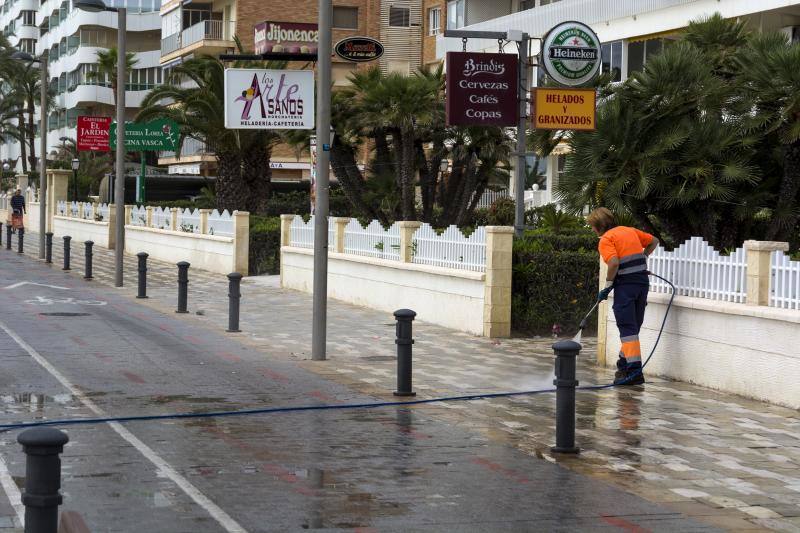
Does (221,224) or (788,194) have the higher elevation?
(788,194)

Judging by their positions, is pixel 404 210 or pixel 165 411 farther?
pixel 404 210

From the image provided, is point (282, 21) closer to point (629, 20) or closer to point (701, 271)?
point (629, 20)

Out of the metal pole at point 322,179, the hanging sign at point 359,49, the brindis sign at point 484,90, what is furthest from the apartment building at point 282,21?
the metal pole at point 322,179

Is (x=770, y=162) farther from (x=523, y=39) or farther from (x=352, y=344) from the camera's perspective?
(x=352, y=344)

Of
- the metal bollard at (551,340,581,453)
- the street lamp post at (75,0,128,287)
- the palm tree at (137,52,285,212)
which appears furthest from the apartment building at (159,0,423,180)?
the metal bollard at (551,340,581,453)

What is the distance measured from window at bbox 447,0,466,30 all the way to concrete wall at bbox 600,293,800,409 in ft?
112

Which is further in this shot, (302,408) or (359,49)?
(359,49)

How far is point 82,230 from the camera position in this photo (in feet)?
163

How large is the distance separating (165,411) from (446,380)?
3574mm

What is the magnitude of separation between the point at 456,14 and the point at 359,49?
1309 inches

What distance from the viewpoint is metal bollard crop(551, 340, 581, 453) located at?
916 cm

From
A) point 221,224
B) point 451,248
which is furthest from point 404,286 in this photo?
point 221,224

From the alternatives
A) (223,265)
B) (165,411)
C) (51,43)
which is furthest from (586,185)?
(51,43)

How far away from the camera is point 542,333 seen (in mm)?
18297
